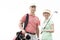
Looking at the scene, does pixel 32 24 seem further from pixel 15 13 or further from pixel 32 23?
pixel 15 13

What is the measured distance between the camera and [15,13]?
150 centimetres

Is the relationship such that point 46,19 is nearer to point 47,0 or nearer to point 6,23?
point 47,0

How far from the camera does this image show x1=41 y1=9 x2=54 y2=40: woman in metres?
1.47

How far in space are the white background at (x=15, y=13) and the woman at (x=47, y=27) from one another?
0.04 meters

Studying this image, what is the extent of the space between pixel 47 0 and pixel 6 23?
0.49 metres

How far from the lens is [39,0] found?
153 centimetres

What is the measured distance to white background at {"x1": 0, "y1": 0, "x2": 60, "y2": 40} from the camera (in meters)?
1.46

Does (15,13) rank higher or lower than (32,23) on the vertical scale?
higher

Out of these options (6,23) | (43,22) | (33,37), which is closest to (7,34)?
(6,23)

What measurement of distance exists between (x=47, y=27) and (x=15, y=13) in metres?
0.36

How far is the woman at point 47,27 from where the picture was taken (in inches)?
58.0

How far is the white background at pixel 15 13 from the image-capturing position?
1.46m

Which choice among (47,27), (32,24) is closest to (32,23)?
(32,24)

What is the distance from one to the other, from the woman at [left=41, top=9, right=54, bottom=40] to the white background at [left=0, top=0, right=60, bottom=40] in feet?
0.13
